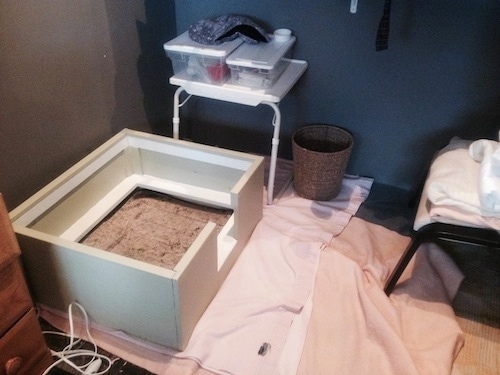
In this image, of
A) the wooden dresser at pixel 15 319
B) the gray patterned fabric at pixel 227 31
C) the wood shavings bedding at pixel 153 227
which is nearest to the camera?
the wooden dresser at pixel 15 319

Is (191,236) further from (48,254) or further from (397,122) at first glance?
(397,122)

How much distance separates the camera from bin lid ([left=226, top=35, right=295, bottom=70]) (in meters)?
1.37

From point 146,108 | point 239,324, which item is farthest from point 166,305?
point 146,108

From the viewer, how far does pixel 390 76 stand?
1.55 m

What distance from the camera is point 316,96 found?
171cm

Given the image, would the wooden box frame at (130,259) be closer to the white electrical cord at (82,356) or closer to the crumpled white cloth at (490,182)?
the white electrical cord at (82,356)

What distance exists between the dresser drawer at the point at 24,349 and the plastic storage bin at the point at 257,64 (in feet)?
3.09

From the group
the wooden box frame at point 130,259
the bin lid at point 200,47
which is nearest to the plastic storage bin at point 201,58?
the bin lid at point 200,47

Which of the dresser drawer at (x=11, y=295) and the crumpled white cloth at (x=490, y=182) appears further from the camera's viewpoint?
the crumpled white cloth at (x=490, y=182)

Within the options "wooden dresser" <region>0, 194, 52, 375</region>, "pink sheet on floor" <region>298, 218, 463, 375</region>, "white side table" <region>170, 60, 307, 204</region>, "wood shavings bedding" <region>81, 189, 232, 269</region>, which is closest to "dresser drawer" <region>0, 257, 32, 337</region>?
"wooden dresser" <region>0, 194, 52, 375</region>

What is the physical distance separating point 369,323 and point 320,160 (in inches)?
23.7

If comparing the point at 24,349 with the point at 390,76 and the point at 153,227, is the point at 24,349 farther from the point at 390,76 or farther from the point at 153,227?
the point at 390,76

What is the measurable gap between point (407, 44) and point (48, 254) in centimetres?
132

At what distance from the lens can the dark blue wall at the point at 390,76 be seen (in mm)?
1408
